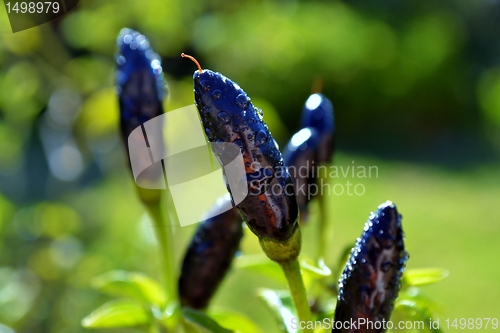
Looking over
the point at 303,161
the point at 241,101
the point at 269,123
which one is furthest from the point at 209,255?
the point at 269,123

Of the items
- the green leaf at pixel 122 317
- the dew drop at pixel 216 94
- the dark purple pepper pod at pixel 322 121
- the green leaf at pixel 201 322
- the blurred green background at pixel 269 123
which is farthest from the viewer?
the blurred green background at pixel 269 123

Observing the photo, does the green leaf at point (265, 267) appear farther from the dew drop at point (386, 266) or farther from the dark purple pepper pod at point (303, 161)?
the dew drop at point (386, 266)

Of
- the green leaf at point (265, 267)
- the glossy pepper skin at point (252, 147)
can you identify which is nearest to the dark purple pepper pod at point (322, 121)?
the green leaf at point (265, 267)

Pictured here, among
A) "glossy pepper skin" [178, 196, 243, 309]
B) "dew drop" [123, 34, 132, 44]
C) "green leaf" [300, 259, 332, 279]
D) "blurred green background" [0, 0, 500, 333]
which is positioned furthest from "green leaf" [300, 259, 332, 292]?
"dew drop" [123, 34, 132, 44]

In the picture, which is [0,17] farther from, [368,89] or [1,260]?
[368,89]

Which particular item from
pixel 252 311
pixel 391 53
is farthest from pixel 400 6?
pixel 252 311

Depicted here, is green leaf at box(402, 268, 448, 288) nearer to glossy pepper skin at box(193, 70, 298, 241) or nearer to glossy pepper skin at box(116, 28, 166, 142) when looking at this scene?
glossy pepper skin at box(193, 70, 298, 241)
